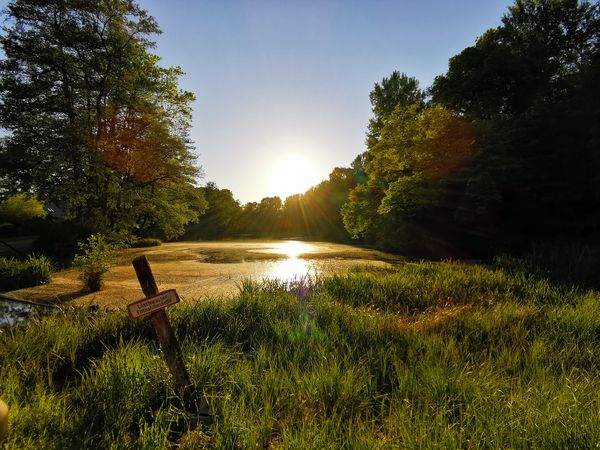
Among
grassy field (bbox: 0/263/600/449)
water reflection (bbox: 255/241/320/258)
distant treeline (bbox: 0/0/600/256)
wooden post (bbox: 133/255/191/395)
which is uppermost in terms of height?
distant treeline (bbox: 0/0/600/256)

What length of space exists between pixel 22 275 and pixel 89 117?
1147 cm

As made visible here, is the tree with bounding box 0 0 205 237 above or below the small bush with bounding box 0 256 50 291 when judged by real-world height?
above

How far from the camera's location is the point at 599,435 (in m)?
2.07

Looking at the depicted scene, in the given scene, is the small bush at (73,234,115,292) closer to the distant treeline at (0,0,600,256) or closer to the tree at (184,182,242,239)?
the distant treeline at (0,0,600,256)

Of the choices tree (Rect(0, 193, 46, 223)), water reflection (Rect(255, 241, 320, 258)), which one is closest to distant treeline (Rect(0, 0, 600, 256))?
water reflection (Rect(255, 241, 320, 258))

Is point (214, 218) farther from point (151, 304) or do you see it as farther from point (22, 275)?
point (151, 304)

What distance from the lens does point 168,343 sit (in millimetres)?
2740

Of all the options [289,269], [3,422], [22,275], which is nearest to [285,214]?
[289,269]

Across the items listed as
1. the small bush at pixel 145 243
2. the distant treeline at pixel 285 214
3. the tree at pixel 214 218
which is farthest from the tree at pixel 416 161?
the tree at pixel 214 218

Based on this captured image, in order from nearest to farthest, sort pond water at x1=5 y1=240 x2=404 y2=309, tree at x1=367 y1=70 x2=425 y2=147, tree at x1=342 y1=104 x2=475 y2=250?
1. pond water at x1=5 y1=240 x2=404 y2=309
2. tree at x1=342 y1=104 x2=475 y2=250
3. tree at x1=367 y1=70 x2=425 y2=147

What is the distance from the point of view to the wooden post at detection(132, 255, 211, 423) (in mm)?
2727

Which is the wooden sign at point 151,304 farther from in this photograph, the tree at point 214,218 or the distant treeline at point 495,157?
the tree at point 214,218

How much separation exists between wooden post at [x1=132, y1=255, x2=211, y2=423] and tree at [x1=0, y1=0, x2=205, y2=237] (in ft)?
42.3

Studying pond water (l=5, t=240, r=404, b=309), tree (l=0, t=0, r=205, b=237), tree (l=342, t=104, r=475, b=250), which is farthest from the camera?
tree (l=342, t=104, r=475, b=250)
